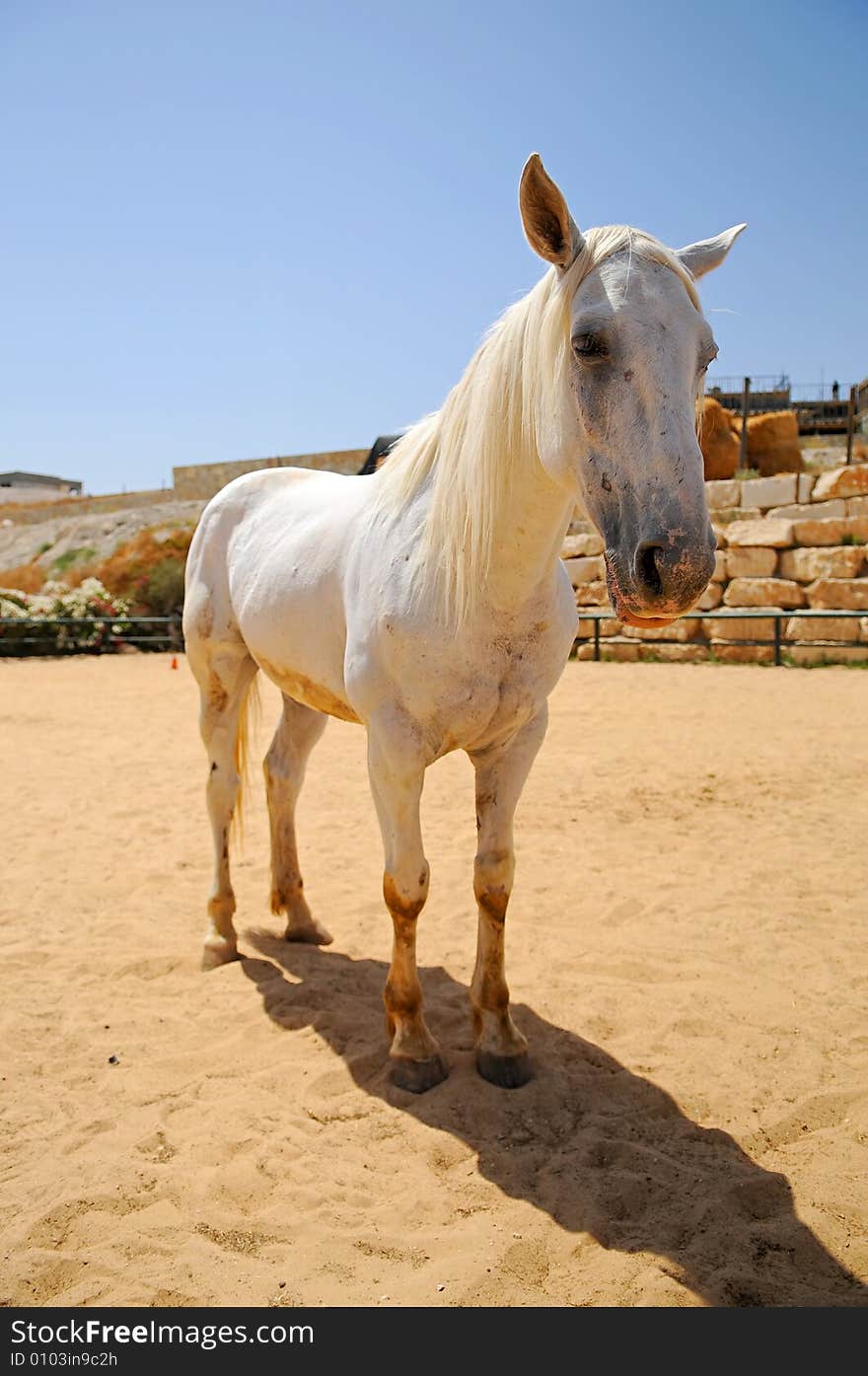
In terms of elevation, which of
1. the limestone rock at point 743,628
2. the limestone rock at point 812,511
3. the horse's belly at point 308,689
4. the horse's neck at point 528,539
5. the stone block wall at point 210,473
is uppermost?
the stone block wall at point 210,473

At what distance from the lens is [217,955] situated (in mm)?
3811

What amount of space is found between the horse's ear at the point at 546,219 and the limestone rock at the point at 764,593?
42.7ft

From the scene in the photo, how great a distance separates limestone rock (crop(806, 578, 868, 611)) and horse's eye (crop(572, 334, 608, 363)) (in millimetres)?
12667

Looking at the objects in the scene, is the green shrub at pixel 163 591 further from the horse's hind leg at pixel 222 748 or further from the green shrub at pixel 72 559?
the horse's hind leg at pixel 222 748

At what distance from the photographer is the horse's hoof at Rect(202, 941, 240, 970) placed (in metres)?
3.79

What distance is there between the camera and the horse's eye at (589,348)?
1.93 meters

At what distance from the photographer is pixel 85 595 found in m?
18.3

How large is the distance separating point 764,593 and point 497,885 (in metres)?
12.5

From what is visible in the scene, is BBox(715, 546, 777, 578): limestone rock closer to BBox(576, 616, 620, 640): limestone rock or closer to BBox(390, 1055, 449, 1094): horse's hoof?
BBox(576, 616, 620, 640): limestone rock

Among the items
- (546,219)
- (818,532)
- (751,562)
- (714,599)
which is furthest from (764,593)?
(546,219)

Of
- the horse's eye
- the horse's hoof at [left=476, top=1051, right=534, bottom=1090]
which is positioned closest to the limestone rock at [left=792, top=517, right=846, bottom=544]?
the horse's hoof at [left=476, top=1051, right=534, bottom=1090]

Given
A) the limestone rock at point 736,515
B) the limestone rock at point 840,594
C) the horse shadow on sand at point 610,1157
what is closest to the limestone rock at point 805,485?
the limestone rock at point 736,515

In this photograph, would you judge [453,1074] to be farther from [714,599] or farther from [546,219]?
[714,599]

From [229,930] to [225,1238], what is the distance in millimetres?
1854
